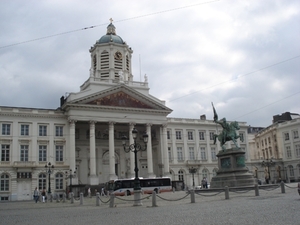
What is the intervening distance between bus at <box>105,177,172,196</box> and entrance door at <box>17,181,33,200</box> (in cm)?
1143

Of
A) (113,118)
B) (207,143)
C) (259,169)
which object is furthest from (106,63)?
(259,169)

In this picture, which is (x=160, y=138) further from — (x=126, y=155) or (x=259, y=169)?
(x=259, y=169)

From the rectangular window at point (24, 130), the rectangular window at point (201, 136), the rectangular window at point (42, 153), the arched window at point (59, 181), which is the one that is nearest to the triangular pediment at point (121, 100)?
the rectangular window at point (24, 130)

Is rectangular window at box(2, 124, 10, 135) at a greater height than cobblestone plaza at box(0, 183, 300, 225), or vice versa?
rectangular window at box(2, 124, 10, 135)

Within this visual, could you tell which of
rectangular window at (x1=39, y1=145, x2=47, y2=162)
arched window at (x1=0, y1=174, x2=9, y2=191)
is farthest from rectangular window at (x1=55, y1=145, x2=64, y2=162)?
arched window at (x1=0, y1=174, x2=9, y2=191)

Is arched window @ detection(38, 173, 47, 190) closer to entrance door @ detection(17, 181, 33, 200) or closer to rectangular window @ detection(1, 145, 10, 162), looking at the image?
entrance door @ detection(17, 181, 33, 200)

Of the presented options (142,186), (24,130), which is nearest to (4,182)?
(24,130)

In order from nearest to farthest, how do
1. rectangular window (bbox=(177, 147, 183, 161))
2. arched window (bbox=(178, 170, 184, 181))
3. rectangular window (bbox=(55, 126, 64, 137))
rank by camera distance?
rectangular window (bbox=(55, 126, 64, 137)) < arched window (bbox=(178, 170, 184, 181)) < rectangular window (bbox=(177, 147, 183, 161))

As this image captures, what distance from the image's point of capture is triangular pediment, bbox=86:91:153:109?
189ft

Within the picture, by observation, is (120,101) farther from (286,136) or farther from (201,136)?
(286,136)

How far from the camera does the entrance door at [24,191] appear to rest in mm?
52188

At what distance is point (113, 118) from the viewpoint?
57906 mm

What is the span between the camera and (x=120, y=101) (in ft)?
194

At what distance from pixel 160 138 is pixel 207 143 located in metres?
12.9
